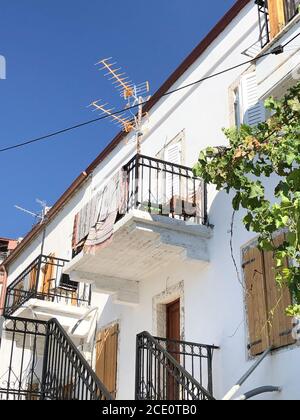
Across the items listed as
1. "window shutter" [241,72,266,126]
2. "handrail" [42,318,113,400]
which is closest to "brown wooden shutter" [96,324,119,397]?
"handrail" [42,318,113,400]

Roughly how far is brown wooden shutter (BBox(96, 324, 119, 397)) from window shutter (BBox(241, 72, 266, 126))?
15.7 ft

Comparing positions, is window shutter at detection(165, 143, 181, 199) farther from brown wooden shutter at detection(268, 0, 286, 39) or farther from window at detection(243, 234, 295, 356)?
brown wooden shutter at detection(268, 0, 286, 39)

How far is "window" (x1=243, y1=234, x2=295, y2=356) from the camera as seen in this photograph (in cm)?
838

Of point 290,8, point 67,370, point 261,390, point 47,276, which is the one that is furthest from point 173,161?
point 47,276

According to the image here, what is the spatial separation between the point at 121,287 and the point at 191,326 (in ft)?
6.93

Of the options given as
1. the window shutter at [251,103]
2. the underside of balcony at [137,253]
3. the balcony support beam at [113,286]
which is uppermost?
the window shutter at [251,103]

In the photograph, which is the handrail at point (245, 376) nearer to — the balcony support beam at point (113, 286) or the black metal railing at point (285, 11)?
the balcony support beam at point (113, 286)

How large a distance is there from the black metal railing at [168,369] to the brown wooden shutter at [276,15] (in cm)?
458

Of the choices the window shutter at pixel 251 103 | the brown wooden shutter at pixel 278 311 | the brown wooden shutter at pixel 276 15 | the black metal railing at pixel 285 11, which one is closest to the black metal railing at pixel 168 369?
the brown wooden shutter at pixel 278 311

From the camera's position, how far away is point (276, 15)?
9.25 m

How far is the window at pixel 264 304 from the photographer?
8375 mm

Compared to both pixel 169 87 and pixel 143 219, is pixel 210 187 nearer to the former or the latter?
pixel 143 219

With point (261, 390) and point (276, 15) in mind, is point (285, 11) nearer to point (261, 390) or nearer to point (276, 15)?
point (276, 15)

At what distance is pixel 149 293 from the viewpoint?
462 inches
